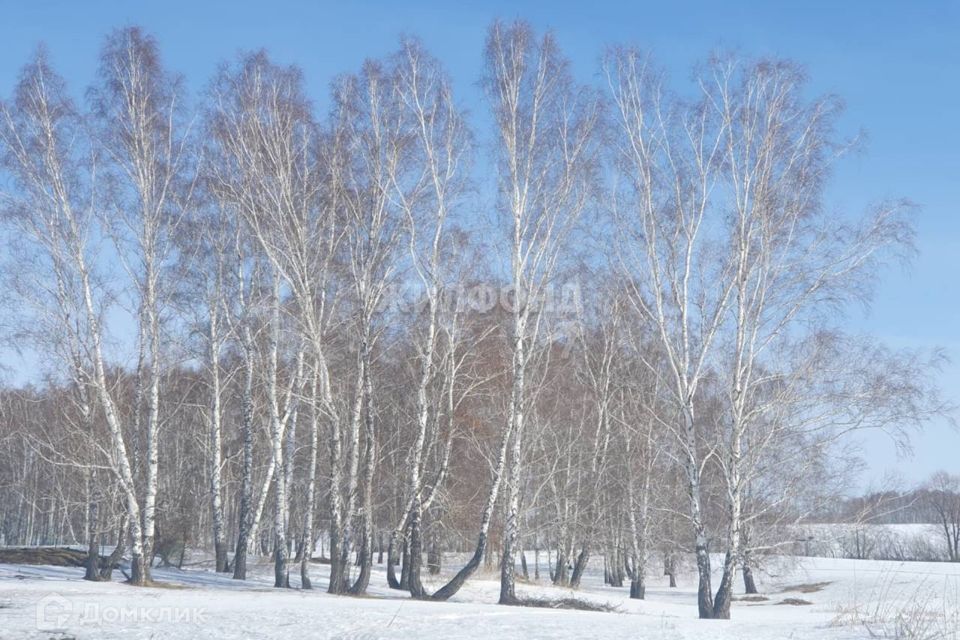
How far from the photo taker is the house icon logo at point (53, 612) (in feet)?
32.7

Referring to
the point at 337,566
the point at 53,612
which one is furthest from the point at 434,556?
the point at 53,612

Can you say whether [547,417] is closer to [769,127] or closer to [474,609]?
[769,127]

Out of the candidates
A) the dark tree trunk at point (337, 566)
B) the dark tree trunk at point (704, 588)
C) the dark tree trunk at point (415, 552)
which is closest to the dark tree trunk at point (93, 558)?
the dark tree trunk at point (337, 566)

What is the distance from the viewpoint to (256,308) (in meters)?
21.4

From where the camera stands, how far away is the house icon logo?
392 inches

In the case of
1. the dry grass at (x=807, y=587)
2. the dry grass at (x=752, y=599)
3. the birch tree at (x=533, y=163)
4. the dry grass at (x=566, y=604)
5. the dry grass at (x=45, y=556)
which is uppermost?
the birch tree at (x=533, y=163)

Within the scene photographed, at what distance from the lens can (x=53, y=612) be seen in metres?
11.0

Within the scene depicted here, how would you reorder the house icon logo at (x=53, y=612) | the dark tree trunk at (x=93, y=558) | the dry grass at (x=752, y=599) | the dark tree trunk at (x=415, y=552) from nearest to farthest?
the house icon logo at (x=53, y=612)
the dark tree trunk at (x=93, y=558)
the dark tree trunk at (x=415, y=552)
the dry grass at (x=752, y=599)

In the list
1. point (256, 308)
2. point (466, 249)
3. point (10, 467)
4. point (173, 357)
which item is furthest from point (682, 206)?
point (10, 467)

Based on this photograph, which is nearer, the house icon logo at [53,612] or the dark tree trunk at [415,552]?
the house icon logo at [53,612]

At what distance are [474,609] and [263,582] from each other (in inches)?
448

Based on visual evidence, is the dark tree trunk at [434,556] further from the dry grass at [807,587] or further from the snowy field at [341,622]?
the dry grass at [807,587]

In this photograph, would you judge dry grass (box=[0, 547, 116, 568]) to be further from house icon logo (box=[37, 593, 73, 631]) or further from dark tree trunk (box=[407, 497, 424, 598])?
house icon logo (box=[37, 593, 73, 631])

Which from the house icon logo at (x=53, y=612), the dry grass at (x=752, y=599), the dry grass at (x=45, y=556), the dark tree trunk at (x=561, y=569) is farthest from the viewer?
the dry grass at (x=752, y=599)
